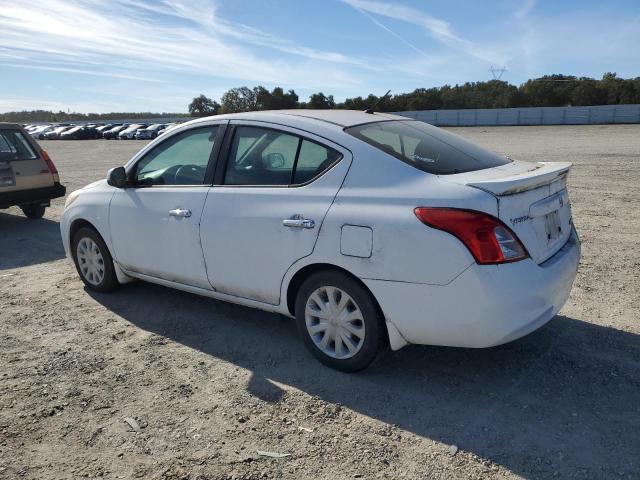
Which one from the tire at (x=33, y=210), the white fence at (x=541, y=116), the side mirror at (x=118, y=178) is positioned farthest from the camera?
the white fence at (x=541, y=116)

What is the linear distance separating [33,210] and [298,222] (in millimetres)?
8055

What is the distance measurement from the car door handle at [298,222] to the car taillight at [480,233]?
31.5 inches

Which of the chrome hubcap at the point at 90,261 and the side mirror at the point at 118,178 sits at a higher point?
the side mirror at the point at 118,178

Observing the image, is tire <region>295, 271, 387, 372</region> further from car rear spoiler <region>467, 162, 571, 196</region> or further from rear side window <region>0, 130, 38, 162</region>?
rear side window <region>0, 130, 38, 162</region>

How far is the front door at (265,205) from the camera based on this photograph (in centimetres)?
354

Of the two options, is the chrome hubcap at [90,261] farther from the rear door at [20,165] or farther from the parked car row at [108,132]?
the parked car row at [108,132]

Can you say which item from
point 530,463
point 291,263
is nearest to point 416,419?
point 530,463

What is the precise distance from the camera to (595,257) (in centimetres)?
590

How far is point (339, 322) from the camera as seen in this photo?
3529 millimetres

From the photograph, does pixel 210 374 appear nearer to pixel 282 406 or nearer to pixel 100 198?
pixel 282 406

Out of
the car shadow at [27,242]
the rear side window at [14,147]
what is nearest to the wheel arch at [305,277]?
the car shadow at [27,242]

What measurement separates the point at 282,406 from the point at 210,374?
681 mm

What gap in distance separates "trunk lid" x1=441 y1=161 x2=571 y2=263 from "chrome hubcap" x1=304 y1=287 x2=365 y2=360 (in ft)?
3.31

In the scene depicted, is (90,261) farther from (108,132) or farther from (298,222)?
(108,132)
